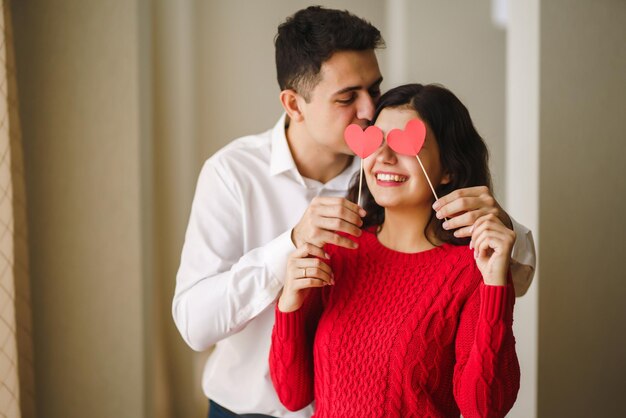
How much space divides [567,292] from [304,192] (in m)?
1.03

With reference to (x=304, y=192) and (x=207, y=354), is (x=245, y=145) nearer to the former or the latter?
(x=304, y=192)

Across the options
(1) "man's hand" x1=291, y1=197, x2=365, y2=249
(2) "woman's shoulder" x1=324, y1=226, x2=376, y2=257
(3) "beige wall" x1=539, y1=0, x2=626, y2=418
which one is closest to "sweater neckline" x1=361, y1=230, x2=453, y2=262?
(2) "woman's shoulder" x1=324, y1=226, x2=376, y2=257

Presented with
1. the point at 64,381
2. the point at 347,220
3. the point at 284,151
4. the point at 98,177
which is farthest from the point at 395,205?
the point at 64,381

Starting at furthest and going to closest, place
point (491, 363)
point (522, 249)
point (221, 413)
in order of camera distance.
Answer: point (221, 413) < point (522, 249) < point (491, 363)

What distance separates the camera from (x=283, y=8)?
2.68 metres

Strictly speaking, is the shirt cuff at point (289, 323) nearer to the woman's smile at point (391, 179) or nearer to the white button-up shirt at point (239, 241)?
the white button-up shirt at point (239, 241)

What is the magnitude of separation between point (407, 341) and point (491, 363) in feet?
0.60

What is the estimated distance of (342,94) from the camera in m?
1.63

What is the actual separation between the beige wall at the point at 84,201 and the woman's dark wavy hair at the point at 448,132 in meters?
1.16

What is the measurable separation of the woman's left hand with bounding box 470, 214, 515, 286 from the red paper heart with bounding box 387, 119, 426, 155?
0.69 ft

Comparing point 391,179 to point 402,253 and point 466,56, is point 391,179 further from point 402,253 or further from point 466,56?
point 466,56

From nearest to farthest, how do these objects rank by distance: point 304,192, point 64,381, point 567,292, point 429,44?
point 304,192
point 567,292
point 64,381
point 429,44

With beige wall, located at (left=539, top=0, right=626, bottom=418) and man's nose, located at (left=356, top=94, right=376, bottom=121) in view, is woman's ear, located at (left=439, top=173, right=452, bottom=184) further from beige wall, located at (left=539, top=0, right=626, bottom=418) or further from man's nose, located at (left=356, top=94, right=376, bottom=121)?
beige wall, located at (left=539, top=0, right=626, bottom=418)

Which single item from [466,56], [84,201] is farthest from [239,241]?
[466,56]
